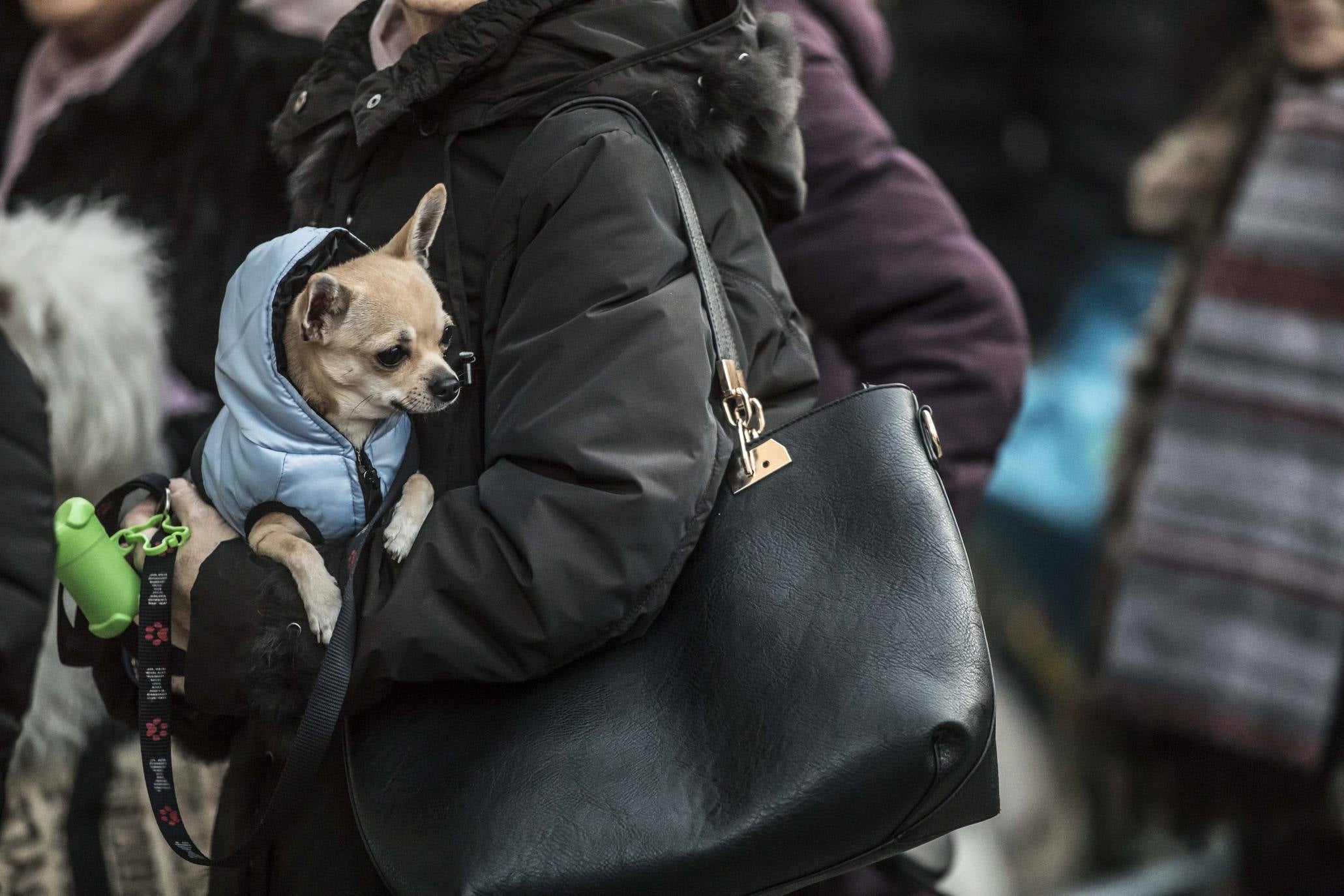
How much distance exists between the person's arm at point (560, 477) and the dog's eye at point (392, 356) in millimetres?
75

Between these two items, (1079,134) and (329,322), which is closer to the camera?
(329,322)

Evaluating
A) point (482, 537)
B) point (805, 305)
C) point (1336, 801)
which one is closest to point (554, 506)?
point (482, 537)

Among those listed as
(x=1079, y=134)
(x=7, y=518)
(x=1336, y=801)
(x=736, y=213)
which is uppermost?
(x=736, y=213)

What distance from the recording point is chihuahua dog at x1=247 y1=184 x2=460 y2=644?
0.95 metres

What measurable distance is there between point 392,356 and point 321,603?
0.66 ft

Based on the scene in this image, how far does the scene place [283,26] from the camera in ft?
4.22

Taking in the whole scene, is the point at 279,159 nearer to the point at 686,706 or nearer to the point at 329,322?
the point at 329,322

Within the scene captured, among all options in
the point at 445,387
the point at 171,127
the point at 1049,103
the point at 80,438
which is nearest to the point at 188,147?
the point at 171,127

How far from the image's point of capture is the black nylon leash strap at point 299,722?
0.95 metres

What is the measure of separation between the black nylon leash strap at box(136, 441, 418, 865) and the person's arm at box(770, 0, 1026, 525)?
0.70 metres

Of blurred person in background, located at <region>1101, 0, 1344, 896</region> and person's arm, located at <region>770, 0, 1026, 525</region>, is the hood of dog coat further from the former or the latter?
blurred person in background, located at <region>1101, 0, 1344, 896</region>

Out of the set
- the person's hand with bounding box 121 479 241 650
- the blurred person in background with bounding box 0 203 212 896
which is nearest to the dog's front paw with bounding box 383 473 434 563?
the person's hand with bounding box 121 479 241 650

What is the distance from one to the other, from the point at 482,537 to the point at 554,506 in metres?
0.06

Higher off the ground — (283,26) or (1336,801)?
(283,26)
